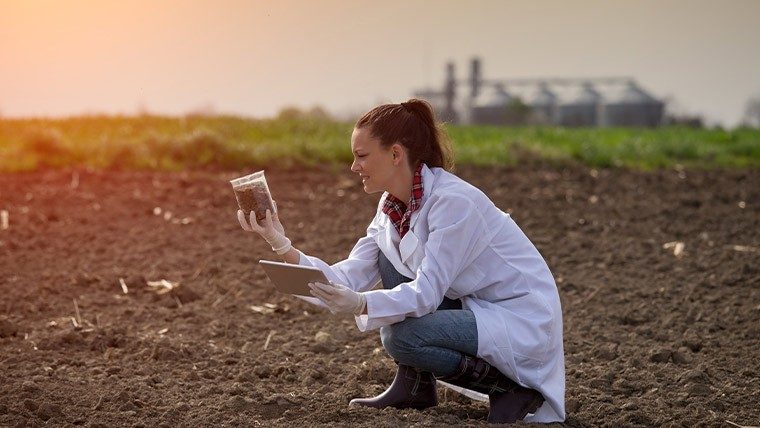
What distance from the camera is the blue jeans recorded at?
387cm

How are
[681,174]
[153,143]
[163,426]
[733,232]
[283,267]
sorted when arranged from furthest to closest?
[153,143] < [681,174] < [733,232] < [163,426] < [283,267]

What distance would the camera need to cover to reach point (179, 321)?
584 cm

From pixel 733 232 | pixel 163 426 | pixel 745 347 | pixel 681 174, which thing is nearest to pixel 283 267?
pixel 163 426

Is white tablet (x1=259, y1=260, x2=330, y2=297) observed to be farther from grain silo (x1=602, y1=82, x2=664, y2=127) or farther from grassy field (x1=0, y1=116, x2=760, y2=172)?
grain silo (x1=602, y1=82, x2=664, y2=127)

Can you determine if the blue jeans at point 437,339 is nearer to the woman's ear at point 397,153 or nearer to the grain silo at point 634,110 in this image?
the woman's ear at point 397,153

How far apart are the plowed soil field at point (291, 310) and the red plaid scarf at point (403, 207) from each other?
700 mm

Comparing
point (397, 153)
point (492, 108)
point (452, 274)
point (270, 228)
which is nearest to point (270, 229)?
point (270, 228)

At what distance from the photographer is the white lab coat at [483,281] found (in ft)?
12.4

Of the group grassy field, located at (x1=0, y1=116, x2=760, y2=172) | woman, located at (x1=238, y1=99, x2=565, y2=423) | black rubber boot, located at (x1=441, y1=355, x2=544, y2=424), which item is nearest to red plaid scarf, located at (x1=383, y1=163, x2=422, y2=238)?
woman, located at (x1=238, y1=99, x2=565, y2=423)

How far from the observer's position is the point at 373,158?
3.89 meters

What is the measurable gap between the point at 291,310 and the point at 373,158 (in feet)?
8.04

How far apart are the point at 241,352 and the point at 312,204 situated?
4.48 metres

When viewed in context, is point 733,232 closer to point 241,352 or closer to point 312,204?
point 312,204

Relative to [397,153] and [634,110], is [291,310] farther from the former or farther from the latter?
[634,110]
